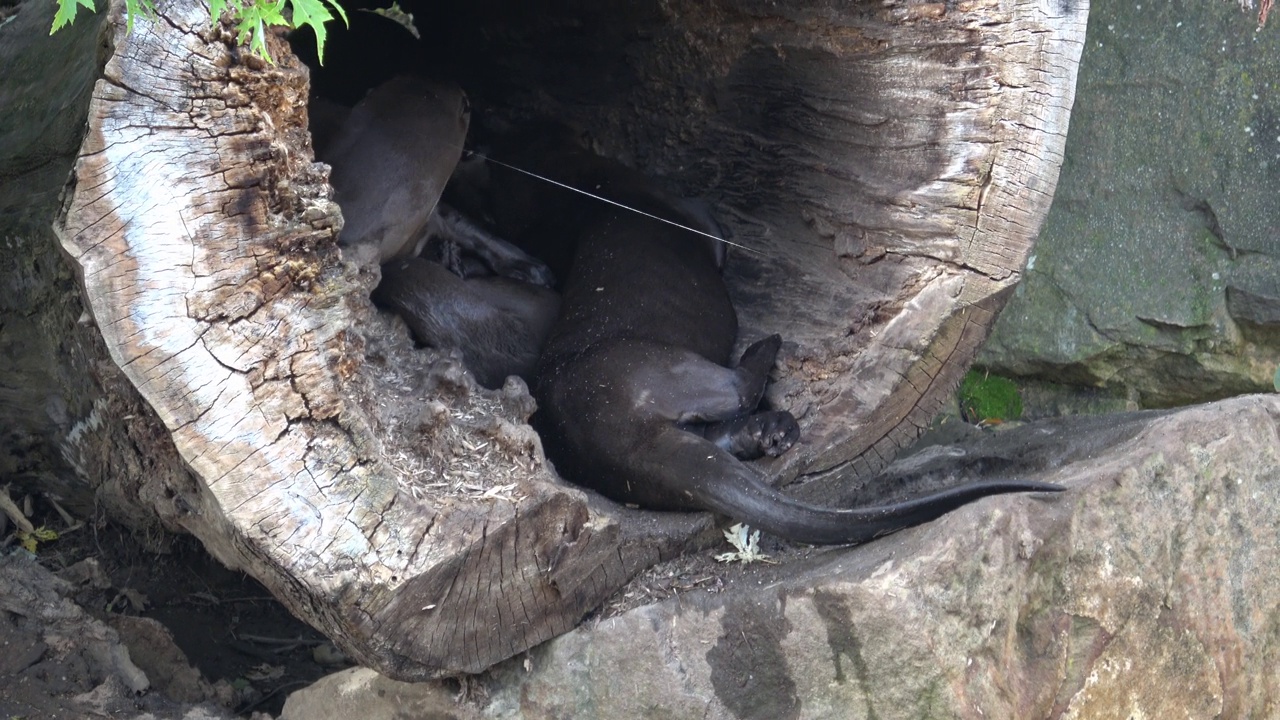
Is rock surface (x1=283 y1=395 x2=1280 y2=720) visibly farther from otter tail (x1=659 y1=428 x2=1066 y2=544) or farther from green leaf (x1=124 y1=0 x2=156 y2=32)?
green leaf (x1=124 y1=0 x2=156 y2=32)

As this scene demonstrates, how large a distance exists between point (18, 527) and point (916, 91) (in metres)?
2.68

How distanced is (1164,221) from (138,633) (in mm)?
3177

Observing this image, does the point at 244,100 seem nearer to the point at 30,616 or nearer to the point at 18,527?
the point at 30,616

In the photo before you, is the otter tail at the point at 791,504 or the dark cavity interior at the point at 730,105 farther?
the dark cavity interior at the point at 730,105

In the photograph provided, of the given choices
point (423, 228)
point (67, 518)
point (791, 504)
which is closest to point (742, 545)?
point (791, 504)

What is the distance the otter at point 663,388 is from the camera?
7.96 feet

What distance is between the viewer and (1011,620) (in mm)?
2125

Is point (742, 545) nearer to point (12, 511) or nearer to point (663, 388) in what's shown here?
point (663, 388)

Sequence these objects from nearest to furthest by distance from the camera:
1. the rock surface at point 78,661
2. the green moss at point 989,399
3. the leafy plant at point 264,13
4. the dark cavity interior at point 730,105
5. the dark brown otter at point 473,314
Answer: the leafy plant at point 264,13, the rock surface at point 78,661, the dark cavity interior at point 730,105, the dark brown otter at point 473,314, the green moss at point 989,399

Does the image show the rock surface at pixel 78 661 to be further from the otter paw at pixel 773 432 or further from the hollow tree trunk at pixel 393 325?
the otter paw at pixel 773 432

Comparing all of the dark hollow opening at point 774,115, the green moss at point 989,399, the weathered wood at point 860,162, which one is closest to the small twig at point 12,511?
the dark hollow opening at point 774,115

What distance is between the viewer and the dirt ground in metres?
2.70

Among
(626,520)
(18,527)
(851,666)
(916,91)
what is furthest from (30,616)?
(916,91)

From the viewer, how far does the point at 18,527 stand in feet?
10.6
